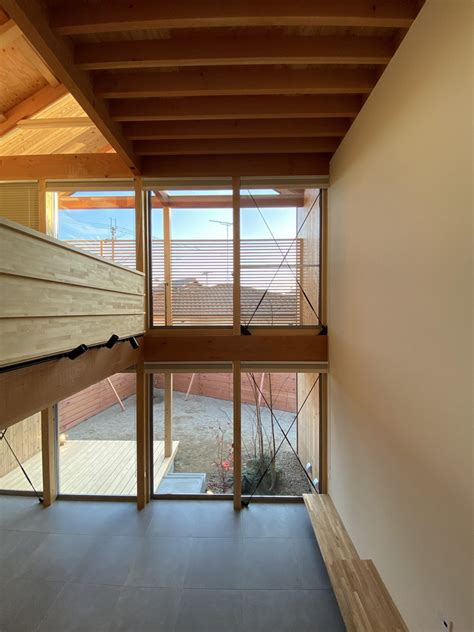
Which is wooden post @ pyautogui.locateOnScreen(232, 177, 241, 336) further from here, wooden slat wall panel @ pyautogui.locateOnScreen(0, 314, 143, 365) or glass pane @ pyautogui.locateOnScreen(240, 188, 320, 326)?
wooden slat wall panel @ pyautogui.locateOnScreen(0, 314, 143, 365)

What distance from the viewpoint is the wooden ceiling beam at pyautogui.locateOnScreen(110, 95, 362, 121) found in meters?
2.22

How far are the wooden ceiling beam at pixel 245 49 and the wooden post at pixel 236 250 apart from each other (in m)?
1.36

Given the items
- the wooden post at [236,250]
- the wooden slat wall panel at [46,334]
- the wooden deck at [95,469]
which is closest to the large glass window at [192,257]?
the wooden post at [236,250]

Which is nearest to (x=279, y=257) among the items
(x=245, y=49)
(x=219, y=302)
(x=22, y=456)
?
(x=219, y=302)

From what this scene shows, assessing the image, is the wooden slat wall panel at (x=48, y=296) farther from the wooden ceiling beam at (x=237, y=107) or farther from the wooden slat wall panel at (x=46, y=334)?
the wooden ceiling beam at (x=237, y=107)

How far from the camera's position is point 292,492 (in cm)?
318

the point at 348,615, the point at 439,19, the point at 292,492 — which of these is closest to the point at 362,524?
the point at 348,615

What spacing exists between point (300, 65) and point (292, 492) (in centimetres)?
409

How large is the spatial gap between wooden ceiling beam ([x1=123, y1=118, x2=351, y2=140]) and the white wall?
0.33 meters

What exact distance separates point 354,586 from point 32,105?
5080 mm

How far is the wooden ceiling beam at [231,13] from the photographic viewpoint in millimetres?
1474

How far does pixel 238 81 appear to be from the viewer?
1.97m

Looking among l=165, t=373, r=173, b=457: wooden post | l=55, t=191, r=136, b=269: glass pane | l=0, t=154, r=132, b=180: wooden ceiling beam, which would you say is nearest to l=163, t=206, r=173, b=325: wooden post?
l=55, t=191, r=136, b=269: glass pane

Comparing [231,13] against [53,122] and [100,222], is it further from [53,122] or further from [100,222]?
[100,222]
